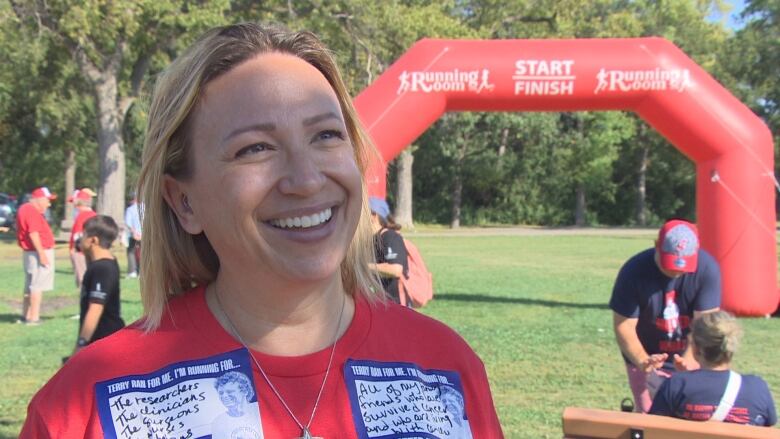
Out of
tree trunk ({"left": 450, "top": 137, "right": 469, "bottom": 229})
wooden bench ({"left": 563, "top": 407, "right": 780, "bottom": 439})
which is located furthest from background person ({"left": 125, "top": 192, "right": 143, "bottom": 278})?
tree trunk ({"left": 450, "top": 137, "right": 469, "bottom": 229})

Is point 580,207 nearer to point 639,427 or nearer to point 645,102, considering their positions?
point 645,102

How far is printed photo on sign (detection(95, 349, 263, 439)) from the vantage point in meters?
1.33

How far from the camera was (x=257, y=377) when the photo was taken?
4.64 ft

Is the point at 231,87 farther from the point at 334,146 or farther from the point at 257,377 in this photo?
the point at 257,377

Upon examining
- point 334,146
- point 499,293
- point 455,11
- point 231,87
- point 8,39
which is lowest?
point 499,293

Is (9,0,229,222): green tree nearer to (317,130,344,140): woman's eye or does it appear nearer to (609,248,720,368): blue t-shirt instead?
(609,248,720,368): blue t-shirt

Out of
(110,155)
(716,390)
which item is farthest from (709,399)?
(110,155)

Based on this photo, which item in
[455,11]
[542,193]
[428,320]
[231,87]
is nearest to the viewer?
[231,87]

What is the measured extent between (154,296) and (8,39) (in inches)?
749

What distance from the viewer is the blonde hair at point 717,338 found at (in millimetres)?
3818

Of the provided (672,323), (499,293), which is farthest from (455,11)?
(672,323)

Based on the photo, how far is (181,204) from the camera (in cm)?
151

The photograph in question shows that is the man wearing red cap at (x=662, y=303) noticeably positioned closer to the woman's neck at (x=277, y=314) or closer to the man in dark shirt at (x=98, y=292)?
the woman's neck at (x=277, y=314)

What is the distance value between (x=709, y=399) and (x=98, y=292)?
3790 mm
